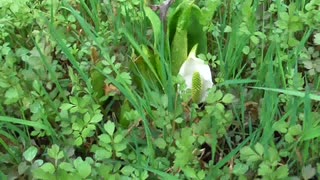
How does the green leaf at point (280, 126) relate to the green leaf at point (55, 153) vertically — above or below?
above

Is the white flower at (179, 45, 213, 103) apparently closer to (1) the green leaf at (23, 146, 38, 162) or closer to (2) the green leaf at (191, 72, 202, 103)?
(2) the green leaf at (191, 72, 202, 103)

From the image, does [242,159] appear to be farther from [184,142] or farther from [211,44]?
[211,44]

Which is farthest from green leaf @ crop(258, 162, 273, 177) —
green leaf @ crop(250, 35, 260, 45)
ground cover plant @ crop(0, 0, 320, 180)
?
green leaf @ crop(250, 35, 260, 45)

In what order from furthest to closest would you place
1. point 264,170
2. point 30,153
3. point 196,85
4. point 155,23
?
point 155,23 → point 196,85 → point 30,153 → point 264,170

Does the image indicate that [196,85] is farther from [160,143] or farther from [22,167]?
[22,167]

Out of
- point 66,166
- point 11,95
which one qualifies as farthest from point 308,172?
point 11,95

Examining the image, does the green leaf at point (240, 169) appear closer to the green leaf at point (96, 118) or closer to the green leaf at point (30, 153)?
the green leaf at point (96, 118)

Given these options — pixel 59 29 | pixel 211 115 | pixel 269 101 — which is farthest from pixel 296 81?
pixel 59 29

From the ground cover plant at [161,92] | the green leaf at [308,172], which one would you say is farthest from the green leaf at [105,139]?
the green leaf at [308,172]
